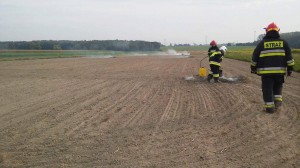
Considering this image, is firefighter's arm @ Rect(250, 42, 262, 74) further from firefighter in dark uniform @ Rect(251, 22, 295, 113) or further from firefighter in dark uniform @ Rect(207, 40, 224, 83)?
firefighter in dark uniform @ Rect(207, 40, 224, 83)

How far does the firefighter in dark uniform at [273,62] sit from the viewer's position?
672 centimetres

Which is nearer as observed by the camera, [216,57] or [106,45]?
[216,57]

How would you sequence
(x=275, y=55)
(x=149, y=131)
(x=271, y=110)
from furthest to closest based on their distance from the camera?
(x=275, y=55), (x=271, y=110), (x=149, y=131)

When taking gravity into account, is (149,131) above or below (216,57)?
below

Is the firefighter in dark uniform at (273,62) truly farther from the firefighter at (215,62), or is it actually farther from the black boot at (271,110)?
the firefighter at (215,62)

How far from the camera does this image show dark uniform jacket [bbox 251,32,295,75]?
22.1ft

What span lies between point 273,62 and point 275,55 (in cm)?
16

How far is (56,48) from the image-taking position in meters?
81.0

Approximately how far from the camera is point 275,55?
675 centimetres

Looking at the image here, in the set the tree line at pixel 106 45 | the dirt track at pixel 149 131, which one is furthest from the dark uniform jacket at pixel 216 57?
the tree line at pixel 106 45

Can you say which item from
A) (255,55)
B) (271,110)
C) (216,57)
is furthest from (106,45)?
(271,110)

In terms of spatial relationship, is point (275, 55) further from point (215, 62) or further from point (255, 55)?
point (215, 62)

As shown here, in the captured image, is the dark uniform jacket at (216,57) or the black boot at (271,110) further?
the dark uniform jacket at (216,57)

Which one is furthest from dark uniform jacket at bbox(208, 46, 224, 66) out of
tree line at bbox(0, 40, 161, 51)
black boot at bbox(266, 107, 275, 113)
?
tree line at bbox(0, 40, 161, 51)
